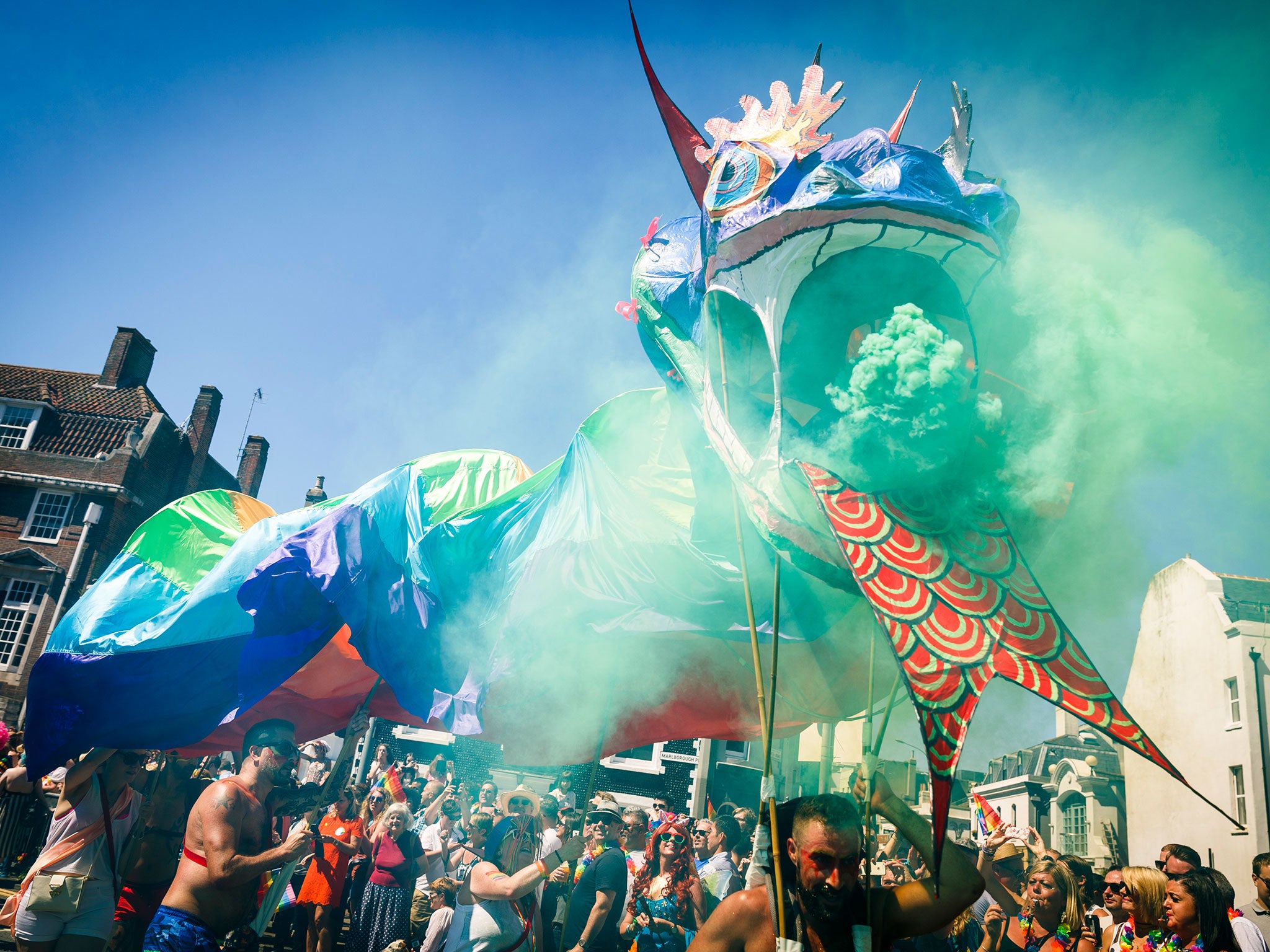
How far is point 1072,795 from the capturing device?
21.5 meters

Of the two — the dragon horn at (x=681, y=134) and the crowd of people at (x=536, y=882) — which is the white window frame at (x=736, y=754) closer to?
the crowd of people at (x=536, y=882)

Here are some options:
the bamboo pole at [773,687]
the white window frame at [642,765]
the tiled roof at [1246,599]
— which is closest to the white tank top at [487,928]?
the bamboo pole at [773,687]

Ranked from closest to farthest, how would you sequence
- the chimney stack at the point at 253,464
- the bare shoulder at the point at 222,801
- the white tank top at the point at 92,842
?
the bare shoulder at the point at 222,801
the white tank top at the point at 92,842
the chimney stack at the point at 253,464

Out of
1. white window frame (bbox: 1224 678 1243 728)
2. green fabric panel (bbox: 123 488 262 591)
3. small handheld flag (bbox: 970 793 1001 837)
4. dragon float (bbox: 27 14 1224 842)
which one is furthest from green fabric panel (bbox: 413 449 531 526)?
white window frame (bbox: 1224 678 1243 728)

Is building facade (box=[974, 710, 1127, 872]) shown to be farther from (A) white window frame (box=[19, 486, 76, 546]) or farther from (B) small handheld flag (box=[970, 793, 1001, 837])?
(A) white window frame (box=[19, 486, 76, 546])

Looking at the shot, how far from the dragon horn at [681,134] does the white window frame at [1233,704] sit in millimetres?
15005

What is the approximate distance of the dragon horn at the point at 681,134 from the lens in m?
4.52

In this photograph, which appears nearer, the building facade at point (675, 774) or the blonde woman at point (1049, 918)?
the blonde woman at point (1049, 918)

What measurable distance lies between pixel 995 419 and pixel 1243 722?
1424cm

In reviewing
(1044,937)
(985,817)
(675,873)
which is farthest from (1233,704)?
(675,873)

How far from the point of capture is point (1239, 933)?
4.24 meters

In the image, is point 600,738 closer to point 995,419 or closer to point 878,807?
point 878,807

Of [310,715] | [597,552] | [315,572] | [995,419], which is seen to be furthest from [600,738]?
[995,419]

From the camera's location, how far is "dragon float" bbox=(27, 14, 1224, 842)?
3320 millimetres
